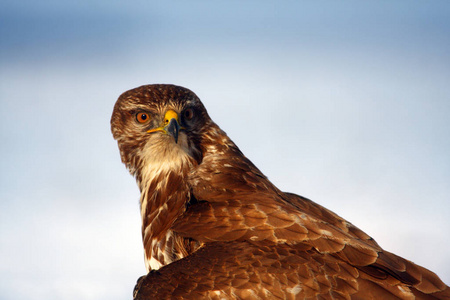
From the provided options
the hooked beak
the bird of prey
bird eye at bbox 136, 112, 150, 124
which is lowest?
the bird of prey

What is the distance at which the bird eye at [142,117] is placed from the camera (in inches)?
284

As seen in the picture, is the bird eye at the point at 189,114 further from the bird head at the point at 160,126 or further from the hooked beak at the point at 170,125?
the hooked beak at the point at 170,125

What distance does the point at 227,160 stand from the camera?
6.89 meters

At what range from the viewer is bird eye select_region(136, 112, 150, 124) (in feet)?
23.7

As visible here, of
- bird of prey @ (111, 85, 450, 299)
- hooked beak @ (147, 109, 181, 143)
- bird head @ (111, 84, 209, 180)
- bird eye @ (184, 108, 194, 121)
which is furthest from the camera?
bird eye @ (184, 108, 194, 121)

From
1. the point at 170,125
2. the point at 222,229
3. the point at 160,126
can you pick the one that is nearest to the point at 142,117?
the point at 160,126

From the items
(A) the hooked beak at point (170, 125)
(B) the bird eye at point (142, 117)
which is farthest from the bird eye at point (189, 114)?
(B) the bird eye at point (142, 117)

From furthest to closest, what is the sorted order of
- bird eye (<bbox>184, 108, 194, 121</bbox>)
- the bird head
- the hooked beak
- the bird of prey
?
1. bird eye (<bbox>184, 108, 194, 121</bbox>)
2. the bird head
3. the hooked beak
4. the bird of prey

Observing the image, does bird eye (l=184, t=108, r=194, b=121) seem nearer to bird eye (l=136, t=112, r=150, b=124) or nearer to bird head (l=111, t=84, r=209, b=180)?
bird head (l=111, t=84, r=209, b=180)

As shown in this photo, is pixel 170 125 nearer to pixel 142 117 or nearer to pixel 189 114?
pixel 189 114

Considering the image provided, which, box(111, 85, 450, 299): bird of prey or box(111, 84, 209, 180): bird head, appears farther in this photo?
box(111, 84, 209, 180): bird head

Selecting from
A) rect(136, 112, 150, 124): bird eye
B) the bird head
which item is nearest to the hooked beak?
the bird head

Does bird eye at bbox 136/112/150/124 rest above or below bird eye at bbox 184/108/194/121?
above

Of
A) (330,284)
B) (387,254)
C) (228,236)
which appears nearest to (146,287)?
(228,236)
